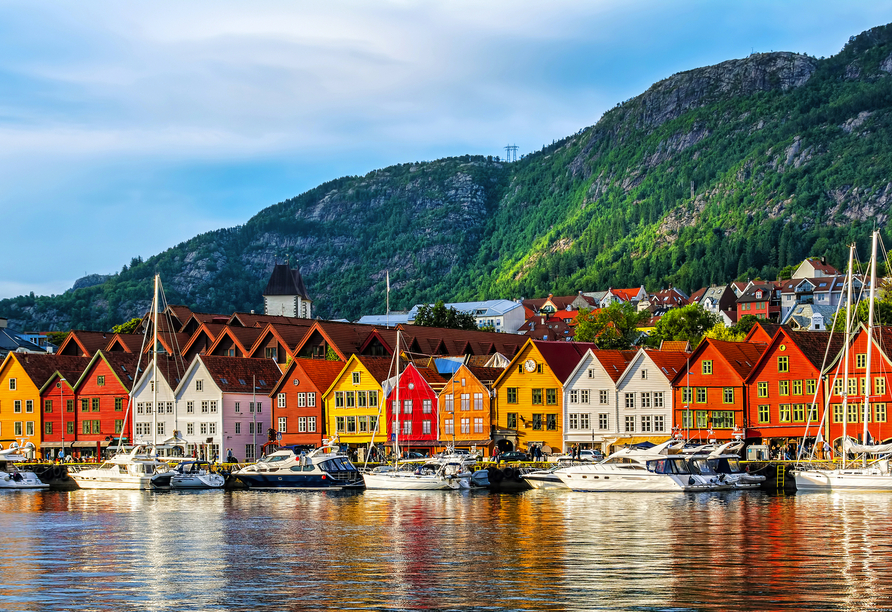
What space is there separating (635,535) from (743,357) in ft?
195

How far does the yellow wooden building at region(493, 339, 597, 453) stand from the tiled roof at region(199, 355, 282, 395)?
82.5 feet

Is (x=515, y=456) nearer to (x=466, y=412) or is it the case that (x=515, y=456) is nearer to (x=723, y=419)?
(x=466, y=412)

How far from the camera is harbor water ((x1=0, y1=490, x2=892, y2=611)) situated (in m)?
36.7

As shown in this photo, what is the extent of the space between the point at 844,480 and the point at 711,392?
95.9 feet

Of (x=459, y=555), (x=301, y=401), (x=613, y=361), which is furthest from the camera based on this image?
(x=301, y=401)

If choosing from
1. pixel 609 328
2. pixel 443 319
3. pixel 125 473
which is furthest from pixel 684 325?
pixel 125 473

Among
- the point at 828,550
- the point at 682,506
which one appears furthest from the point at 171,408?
the point at 828,550

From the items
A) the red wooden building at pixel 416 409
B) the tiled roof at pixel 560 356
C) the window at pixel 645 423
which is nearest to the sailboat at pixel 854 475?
the window at pixel 645 423

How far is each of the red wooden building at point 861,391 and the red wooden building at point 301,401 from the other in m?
48.5

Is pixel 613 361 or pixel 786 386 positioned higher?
pixel 613 361

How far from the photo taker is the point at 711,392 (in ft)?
354

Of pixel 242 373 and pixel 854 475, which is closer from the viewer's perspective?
pixel 854 475

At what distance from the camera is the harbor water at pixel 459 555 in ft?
120

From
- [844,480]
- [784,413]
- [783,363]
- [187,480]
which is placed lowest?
[187,480]
